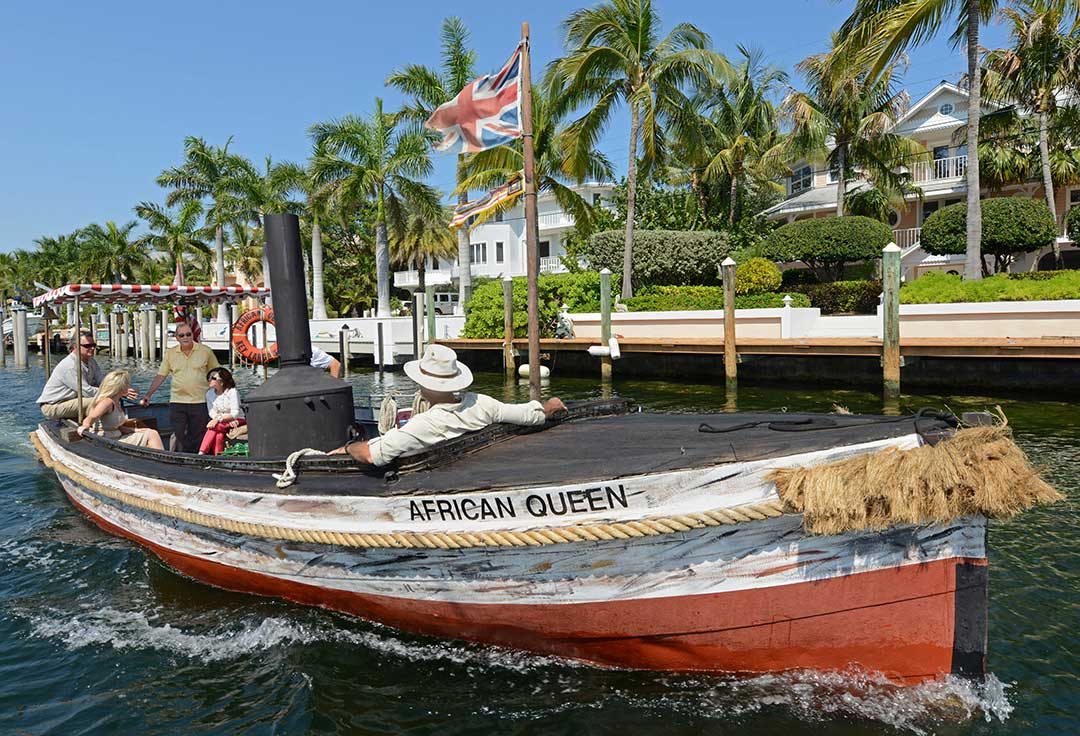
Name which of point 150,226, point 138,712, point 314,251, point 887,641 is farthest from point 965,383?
point 150,226

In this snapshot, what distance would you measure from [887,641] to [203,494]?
476 centimetres

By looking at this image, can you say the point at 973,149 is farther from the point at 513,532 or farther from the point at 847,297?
the point at 513,532

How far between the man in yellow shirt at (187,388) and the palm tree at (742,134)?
82.0 feet

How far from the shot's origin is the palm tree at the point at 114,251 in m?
53.2

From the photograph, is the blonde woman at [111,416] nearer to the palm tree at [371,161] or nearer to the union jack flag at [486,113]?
the union jack flag at [486,113]

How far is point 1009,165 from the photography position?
28812mm

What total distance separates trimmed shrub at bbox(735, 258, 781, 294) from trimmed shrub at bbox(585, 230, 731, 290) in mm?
2725

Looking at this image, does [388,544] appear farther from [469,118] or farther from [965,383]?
[965,383]

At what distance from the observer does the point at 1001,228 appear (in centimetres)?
2344

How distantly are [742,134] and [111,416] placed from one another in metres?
27.8

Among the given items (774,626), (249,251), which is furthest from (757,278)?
(249,251)

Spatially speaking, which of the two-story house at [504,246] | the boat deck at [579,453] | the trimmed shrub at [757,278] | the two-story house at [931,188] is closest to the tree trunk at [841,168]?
the two-story house at [931,188]

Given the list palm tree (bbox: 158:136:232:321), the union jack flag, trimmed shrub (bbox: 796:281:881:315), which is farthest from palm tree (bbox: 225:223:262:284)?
the union jack flag

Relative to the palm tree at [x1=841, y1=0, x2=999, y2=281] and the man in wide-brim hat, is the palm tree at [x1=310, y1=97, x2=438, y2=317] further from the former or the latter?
the man in wide-brim hat
